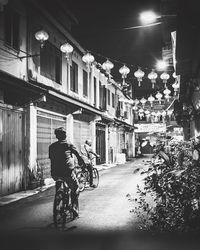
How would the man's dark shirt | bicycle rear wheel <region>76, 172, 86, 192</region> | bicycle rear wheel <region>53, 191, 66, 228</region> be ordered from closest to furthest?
bicycle rear wheel <region>53, 191, 66, 228</region> → the man's dark shirt → bicycle rear wheel <region>76, 172, 86, 192</region>

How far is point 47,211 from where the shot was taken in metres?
8.97

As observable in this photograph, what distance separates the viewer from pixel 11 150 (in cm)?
1270

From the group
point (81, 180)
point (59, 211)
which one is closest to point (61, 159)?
point (59, 211)

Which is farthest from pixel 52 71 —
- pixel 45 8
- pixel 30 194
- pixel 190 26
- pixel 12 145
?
pixel 190 26

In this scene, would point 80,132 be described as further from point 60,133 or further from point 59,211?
point 59,211

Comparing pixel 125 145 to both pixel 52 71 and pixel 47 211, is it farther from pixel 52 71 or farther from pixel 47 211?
pixel 47 211

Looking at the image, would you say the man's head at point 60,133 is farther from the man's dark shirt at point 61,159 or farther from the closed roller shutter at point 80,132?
the closed roller shutter at point 80,132

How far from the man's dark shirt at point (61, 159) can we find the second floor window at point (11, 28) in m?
7.09

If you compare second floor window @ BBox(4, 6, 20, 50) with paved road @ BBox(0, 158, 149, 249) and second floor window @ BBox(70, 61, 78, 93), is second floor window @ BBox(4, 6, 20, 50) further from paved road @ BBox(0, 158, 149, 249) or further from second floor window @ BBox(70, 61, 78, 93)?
second floor window @ BBox(70, 61, 78, 93)

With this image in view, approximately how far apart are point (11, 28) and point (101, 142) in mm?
18247

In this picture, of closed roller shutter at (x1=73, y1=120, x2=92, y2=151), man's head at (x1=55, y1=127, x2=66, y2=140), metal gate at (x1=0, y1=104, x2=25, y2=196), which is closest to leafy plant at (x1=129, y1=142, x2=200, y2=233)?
man's head at (x1=55, y1=127, x2=66, y2=140)

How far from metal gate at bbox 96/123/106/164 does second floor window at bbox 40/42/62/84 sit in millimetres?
10475

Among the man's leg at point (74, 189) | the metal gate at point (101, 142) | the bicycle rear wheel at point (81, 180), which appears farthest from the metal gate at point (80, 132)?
Result: the man's leg at point (74, 189)

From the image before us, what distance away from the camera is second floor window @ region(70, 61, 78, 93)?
21.2 m
